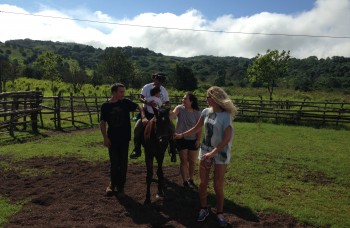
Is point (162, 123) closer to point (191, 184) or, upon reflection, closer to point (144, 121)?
point (144, 121)

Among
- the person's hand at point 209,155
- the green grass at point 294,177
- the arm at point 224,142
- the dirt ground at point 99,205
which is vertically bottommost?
the green grass at point 294,177

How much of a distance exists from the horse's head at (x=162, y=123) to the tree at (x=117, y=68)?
50540mm

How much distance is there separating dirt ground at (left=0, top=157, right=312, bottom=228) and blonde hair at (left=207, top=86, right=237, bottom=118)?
174 cm

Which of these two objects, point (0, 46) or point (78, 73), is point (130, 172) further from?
point (0, 46)

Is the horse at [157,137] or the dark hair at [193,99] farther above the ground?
the dark hair at [193,99]

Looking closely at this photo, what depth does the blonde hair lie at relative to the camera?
464 centimetres

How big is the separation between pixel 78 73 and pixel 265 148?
4132 centimetres

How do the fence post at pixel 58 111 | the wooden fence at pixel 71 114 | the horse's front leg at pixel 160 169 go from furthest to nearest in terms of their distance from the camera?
the fence post at pixel 58 111 < the wooden fence at pixel 71 114 < the horse's front leg at pixel 160 169

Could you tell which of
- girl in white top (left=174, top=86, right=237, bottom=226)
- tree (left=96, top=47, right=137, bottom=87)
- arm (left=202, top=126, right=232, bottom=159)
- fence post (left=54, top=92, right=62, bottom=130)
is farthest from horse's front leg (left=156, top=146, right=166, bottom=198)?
tree (left=96, top=47, right=137, bottom=87)

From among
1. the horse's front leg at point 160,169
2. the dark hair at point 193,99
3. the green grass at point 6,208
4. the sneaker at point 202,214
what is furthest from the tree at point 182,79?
the sneaker at point 202,214

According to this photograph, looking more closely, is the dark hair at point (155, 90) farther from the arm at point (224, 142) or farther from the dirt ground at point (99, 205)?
the arm at point (224, 142)

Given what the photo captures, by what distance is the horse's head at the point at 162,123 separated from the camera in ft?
17.9

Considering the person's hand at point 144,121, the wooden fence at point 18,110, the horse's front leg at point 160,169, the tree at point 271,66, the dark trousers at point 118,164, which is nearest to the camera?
the horse's front leg at point 160,169

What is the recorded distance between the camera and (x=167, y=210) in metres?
5.63
